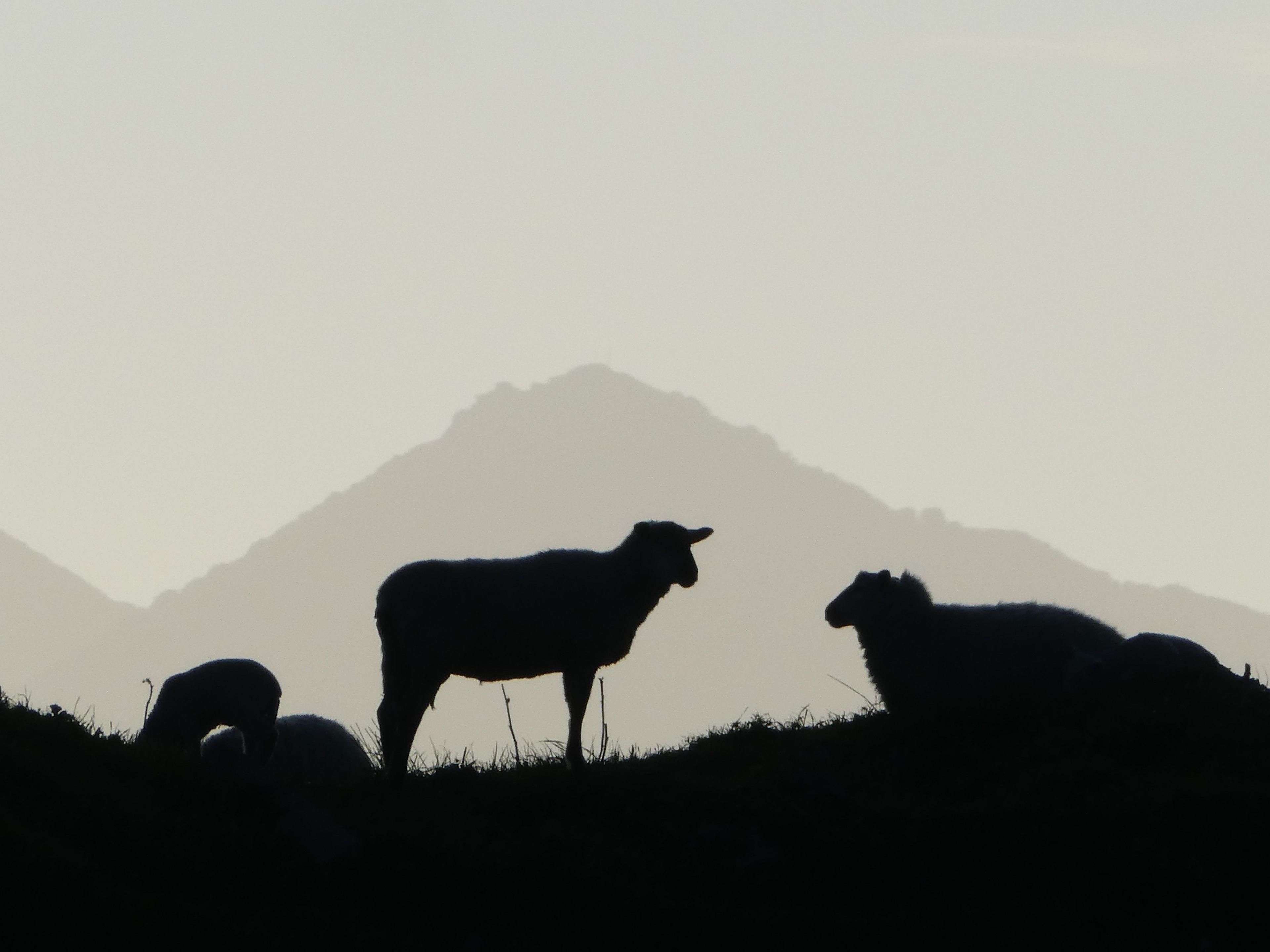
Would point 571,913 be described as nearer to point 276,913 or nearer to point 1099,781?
point 276,913

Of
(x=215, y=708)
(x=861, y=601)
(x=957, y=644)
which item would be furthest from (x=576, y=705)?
(x=215, y=708)

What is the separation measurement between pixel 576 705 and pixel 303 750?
434cm

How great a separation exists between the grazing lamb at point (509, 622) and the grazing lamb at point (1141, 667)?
3.80 m

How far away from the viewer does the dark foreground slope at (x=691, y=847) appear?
10.9 metres

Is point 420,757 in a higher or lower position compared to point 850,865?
higher

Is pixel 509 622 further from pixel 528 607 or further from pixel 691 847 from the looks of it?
pixel 691 847

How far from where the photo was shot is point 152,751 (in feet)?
45.6

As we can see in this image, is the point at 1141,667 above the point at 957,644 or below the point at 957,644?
below

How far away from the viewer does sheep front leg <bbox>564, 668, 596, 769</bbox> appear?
1472cm

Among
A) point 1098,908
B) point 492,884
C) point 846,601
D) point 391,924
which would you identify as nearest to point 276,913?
point 391,924

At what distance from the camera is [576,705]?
15.2m

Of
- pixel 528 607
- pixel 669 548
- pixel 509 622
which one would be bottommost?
pixel 509 622

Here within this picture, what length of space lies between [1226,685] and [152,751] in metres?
9.52

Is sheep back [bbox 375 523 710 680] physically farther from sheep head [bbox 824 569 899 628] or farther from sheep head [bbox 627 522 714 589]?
sheep head [bbox 824 569 899 628]
